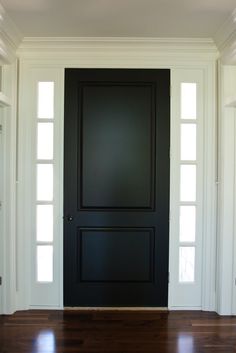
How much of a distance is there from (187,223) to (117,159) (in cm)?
96

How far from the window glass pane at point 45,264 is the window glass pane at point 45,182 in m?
0.52

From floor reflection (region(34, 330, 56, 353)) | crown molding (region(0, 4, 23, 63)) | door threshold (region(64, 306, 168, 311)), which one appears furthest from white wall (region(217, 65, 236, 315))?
crown molding (region(0, 4, 23, 63))

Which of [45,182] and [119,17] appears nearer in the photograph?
[119,17]

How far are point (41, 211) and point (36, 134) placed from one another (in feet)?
2.55

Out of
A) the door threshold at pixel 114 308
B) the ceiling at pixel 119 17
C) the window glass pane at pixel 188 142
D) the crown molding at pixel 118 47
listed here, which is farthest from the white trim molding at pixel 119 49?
the door threshold at pixel 114 308

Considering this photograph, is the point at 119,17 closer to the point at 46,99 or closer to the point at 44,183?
the point at 46,99

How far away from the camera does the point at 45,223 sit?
3.56m

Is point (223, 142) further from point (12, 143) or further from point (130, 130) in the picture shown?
point (12, 143)

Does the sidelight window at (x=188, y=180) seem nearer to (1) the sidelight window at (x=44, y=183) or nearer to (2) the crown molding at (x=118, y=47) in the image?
(2) the crown molding at (x=118, y=47)

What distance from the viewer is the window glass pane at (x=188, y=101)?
11.6ft

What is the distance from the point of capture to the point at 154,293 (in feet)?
11.7

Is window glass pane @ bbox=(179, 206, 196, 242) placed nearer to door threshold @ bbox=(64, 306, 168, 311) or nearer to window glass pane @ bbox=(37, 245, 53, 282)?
door threshold @ bbox=(64, 306, 168, 311)

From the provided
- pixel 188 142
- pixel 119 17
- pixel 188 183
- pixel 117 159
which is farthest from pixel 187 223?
pixel 119 17

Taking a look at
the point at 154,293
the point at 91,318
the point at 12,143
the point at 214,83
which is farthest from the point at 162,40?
the point at 91,318
